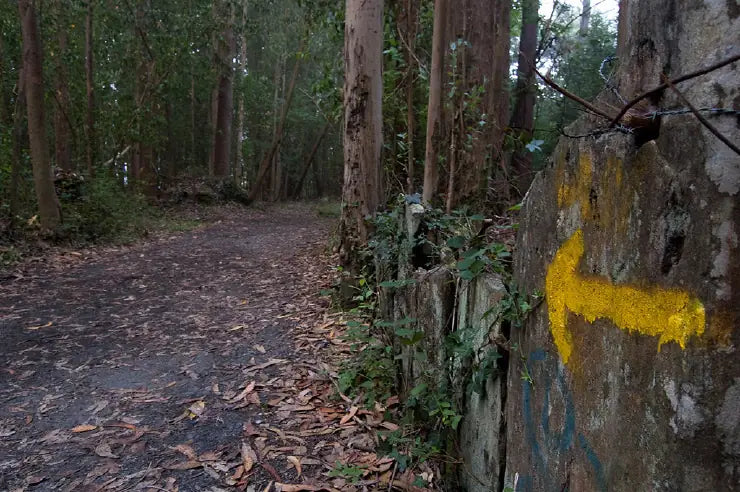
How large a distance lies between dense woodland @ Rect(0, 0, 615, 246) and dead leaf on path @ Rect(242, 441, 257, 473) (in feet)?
7.85

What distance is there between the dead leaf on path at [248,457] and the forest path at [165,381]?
0.01 metres

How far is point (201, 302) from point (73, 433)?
10.2 ft

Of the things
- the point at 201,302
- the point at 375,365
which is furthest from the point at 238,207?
the point at 375,365

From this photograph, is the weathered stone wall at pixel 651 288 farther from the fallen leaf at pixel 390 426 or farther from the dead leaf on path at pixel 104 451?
the dead leaf on path at pixel 104 451

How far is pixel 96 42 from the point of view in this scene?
16516 mm

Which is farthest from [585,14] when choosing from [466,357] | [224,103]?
[224,103]

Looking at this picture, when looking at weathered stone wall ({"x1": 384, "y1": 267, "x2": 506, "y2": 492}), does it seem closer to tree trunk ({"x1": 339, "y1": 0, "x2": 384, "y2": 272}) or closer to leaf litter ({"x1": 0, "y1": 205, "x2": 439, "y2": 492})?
leaf litter ({"x1": 0, "y1": 205, "x2": 439, "y2": 492})

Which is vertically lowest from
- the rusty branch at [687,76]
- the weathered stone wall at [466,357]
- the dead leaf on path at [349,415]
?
the dead leaf on path at [349,415]

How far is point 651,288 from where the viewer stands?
119 cm

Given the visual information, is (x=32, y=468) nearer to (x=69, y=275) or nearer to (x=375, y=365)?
(x=375, y=365)

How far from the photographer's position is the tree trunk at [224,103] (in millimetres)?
19078

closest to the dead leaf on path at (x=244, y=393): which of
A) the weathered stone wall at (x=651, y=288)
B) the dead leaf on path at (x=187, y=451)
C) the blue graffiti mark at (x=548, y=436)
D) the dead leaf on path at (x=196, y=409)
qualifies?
the dead leaf on path at (x=196, y=409)

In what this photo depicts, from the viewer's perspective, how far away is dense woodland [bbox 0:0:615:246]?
17.4ft

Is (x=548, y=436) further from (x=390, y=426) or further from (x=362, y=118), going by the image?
(x=362, y=118)
